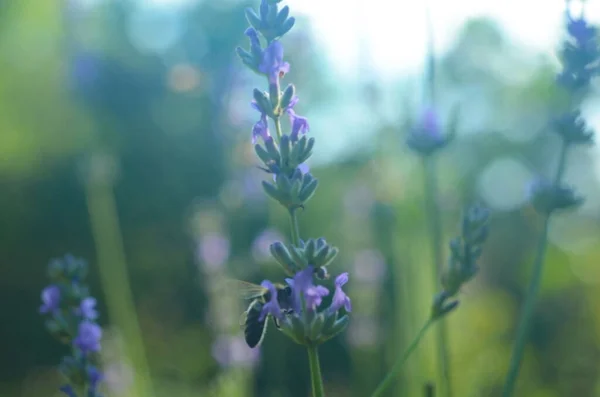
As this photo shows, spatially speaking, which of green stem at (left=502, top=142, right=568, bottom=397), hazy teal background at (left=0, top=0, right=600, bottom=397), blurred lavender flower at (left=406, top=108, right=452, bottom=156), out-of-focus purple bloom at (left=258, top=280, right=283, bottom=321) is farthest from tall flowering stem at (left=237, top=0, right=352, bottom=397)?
hazy teal background at (left=0, top=0, right=600, bottom=397)

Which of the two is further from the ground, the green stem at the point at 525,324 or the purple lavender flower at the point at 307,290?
the purple lavender flower at the point at 307,290

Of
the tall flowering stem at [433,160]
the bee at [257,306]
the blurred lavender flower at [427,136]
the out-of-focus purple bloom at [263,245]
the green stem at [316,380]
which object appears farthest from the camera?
the out-of-focus purple bloom at [263,245]

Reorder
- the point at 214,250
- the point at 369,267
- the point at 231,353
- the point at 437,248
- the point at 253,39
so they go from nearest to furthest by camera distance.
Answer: the point at 253,39 → the point at 437,248 → the point at 231,353 → the point at 214,250 → the point at 369,267

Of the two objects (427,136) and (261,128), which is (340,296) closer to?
(261,128)

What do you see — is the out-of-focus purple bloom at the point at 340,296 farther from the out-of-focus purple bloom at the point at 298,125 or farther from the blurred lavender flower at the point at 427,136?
the blurred lavender flower at the point at 427,136

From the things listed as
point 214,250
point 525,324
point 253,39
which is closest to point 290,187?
point 253,39

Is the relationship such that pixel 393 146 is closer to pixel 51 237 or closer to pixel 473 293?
pixel 473 293

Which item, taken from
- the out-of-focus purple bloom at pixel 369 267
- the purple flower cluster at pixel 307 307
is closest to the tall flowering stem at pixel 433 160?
the purple flower cluster at pixel 307 307

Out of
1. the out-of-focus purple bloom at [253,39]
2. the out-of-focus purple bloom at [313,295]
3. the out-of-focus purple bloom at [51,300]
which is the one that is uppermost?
the out-of-focus purple bloom at [253,39]
